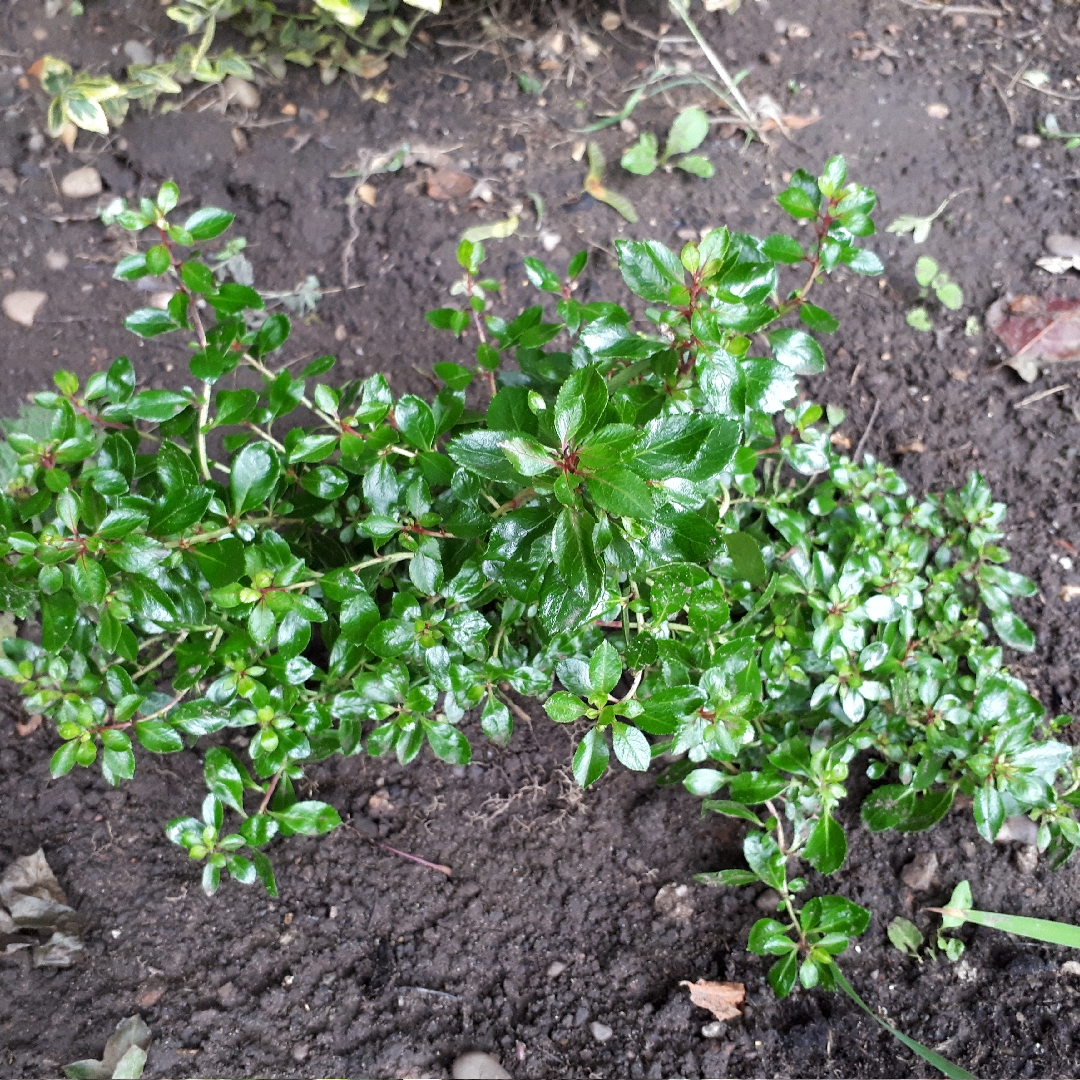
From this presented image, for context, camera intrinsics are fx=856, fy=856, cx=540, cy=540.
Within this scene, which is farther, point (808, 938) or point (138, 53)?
point (138, 53)

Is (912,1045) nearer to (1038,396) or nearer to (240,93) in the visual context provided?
(1038,396)

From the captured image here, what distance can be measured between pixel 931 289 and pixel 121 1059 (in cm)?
255

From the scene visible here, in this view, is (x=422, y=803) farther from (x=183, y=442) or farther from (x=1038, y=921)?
(x=1038, y=921)

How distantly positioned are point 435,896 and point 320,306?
1.60m

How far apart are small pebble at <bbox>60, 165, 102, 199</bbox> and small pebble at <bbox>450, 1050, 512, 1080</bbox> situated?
8.24 ft

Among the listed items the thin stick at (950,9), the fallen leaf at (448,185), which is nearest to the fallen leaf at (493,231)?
the fallen leaf at (448,185)

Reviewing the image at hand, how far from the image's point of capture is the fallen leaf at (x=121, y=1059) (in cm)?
143

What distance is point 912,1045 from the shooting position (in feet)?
4.60

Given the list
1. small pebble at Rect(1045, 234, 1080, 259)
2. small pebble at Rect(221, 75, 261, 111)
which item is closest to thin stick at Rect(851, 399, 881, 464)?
small pebble at Rect(1045, 234, 1080, 259)

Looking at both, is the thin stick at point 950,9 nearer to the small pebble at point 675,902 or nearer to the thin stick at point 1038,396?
the thin stick at point 1038,396

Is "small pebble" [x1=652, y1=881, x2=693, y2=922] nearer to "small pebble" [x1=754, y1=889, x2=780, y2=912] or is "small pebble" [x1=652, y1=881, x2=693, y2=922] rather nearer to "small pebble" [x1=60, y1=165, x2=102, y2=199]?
"small pebble" [x1=754, y1=889, x2=780, y2=912]

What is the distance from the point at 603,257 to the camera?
2.43 metres

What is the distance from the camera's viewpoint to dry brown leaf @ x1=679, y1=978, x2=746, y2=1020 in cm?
158

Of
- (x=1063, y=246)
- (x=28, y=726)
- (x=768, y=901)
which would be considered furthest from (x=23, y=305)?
(x=1063, y=246)
